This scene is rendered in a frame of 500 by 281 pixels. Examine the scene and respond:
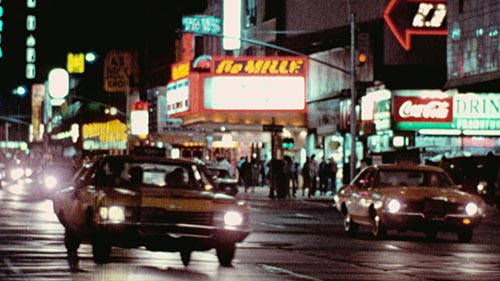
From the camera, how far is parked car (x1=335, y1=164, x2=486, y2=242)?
2484cm

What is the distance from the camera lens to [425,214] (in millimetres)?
24828

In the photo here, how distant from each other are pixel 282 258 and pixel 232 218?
6.26 feet

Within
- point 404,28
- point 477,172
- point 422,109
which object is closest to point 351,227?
point 477,172

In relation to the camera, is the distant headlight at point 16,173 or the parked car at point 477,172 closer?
the parked car at point 477,172

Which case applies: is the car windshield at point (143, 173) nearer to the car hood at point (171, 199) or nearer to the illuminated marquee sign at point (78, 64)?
the car hood at point (171, 199)

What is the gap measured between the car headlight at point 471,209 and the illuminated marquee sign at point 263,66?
1416 inches

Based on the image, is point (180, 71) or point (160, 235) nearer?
point (160, 235)

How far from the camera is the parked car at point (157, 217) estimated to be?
57.6ft

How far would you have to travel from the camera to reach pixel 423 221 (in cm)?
2480

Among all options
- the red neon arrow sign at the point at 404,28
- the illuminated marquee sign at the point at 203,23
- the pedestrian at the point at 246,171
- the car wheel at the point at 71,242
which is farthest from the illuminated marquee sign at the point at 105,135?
the car wheel at the point at 71,242

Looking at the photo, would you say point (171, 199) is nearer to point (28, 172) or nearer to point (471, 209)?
point (471, 209)

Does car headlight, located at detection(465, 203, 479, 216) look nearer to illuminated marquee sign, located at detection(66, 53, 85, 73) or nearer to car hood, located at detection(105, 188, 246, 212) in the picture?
car hood, located at detection(105, 188, 246, 212)

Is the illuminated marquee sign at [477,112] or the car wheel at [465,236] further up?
the illuminated marquee sign at [477,112]

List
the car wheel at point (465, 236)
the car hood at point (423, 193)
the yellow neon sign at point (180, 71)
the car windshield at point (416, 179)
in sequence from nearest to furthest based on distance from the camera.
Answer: the car hood at point (423, 193) < the car wheel at point (465, 236) < the car windshield at point (416, 179) < the yellow neon sign at point (180, 71)
